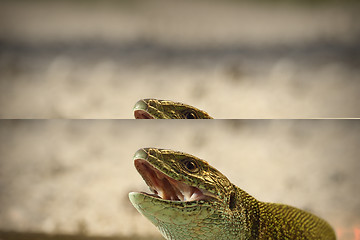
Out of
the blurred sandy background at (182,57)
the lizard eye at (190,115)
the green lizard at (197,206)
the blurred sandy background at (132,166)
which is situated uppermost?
the blurred sandy background at (182,57)

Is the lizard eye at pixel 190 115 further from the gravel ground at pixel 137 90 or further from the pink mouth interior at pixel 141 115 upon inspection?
the pink mouth interior at pixel 141 115

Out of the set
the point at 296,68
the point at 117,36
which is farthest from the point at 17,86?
the point at 296,68

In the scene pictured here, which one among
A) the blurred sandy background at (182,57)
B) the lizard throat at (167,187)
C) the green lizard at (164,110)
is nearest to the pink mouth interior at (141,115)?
the green lizard at (164,110)

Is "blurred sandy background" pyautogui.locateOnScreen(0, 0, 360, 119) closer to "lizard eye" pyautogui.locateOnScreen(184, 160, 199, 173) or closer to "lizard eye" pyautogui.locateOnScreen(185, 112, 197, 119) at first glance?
"lizard eye" pyautogui.locateOnScreen(185, 112, 197, 119)

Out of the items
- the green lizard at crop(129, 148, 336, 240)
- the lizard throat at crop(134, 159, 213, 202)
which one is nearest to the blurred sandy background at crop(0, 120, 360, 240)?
the green lizard at crop(129, 148, 336, 240)

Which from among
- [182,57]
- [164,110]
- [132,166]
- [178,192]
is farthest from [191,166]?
[182,57]

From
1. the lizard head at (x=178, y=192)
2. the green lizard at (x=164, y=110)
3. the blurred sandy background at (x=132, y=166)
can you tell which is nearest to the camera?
the lizard head at (x=178, y=192)

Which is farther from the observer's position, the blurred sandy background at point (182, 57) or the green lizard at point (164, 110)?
the blurred sandy background at point (182, 57)

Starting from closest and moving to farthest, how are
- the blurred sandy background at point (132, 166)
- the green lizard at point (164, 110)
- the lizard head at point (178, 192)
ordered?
the lizard head at point (178, 192) → the green lizard at point (164, 110) → the blurred sandy background at point (132, 166)
